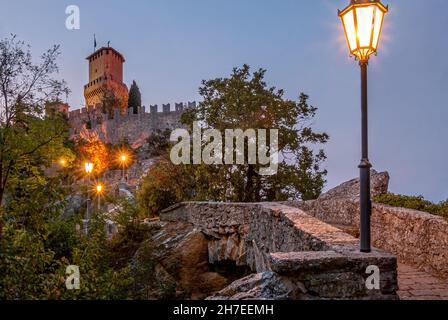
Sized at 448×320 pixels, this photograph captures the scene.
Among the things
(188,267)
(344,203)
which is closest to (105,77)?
(188,267)

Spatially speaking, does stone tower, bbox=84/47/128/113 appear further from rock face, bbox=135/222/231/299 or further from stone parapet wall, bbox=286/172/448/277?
stone parapet wall, bbox=286/172/448/277

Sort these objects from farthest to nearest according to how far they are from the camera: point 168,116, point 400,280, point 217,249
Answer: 1. point 168,116
2. point 217,249
3. point 400,280

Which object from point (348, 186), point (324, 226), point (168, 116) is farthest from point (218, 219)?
point (168, 116)

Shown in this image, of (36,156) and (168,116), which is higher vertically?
(168,116)

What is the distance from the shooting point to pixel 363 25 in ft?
13.5

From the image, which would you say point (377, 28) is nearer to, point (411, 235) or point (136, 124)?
point (411, 235)

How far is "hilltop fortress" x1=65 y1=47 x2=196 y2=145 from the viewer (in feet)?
182

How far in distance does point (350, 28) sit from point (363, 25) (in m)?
0.15

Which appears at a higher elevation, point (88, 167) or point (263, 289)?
point (88, 167)

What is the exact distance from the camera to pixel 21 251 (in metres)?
5.49

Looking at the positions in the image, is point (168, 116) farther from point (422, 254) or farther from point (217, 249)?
point (422, 254)

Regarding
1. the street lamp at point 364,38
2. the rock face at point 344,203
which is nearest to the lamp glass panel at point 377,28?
the street lamp at point 364,38

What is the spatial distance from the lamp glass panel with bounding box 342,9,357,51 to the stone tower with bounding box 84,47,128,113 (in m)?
65.0
